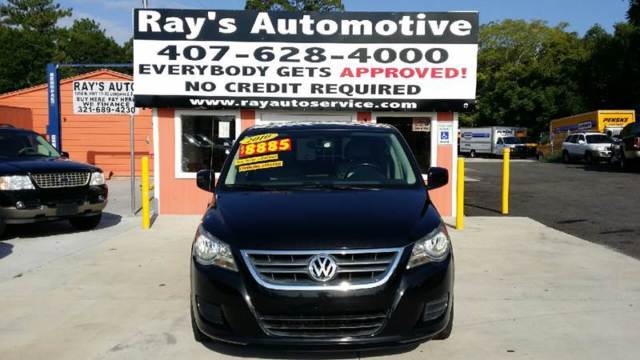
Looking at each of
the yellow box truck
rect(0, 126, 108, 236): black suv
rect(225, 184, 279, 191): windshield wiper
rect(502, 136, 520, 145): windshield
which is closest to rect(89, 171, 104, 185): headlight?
rect(0, 126, 108, 236): black suv

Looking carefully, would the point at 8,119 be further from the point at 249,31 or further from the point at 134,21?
the point at 249,31

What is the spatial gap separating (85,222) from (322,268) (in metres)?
7.39

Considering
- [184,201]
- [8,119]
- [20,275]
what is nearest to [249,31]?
[184,201]

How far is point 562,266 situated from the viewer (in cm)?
729

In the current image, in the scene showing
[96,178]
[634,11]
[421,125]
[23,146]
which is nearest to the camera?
[96,178]

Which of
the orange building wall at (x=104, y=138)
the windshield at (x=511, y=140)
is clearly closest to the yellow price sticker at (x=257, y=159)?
the orange building wall at (x=104, y=138)

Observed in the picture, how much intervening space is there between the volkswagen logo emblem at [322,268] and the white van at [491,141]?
41.2 metres

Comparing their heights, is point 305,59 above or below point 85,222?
above

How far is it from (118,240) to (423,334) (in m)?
6.35

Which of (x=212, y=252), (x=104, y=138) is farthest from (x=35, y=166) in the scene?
(x=104, y=138)

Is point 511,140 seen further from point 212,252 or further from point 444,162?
point 212,252

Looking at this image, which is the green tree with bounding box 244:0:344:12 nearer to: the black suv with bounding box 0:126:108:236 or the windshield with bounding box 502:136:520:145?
the windshield with bounding box 502:136:520:145

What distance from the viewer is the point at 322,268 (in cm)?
369

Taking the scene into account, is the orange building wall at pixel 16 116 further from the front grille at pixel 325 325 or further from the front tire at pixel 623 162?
the front tire at pixel 623 162
